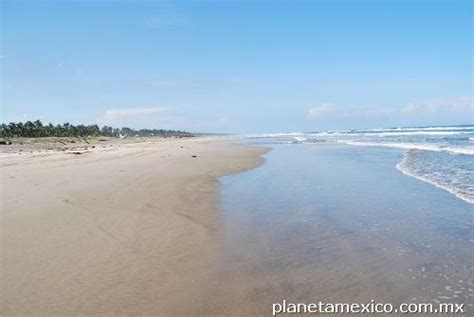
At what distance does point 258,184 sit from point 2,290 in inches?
385

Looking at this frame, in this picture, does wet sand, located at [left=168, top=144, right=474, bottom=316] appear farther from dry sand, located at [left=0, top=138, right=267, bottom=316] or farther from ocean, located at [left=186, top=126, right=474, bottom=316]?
dry sand, located at [left=0, top=138, right=267, bottom=316]

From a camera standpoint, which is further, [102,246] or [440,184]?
[440,184]

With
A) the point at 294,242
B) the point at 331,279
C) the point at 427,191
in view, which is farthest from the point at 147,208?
the point at 427,191

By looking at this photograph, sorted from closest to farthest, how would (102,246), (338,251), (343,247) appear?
(338,251) < (343,247) < (102,246)

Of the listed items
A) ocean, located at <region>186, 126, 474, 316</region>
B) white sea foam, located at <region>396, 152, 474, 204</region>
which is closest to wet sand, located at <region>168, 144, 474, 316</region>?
ocean, located at <region>186, 126, 474, 316</region>

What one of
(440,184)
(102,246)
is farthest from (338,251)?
(440,184)

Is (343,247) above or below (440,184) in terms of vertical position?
below

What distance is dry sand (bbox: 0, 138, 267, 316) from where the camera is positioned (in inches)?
186

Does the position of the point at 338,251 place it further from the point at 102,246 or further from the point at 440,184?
the point at 440,184

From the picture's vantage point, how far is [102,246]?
670 cm

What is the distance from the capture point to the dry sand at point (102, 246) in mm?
4723

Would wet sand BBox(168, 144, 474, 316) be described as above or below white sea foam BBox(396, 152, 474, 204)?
below

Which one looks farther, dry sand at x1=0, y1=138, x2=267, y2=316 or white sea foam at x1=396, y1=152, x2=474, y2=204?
white sea foam at x1=396, y1=152, x2=474, y2=204

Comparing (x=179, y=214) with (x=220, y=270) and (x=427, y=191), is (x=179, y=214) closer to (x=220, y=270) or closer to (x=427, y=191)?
(x=220, y=270)
